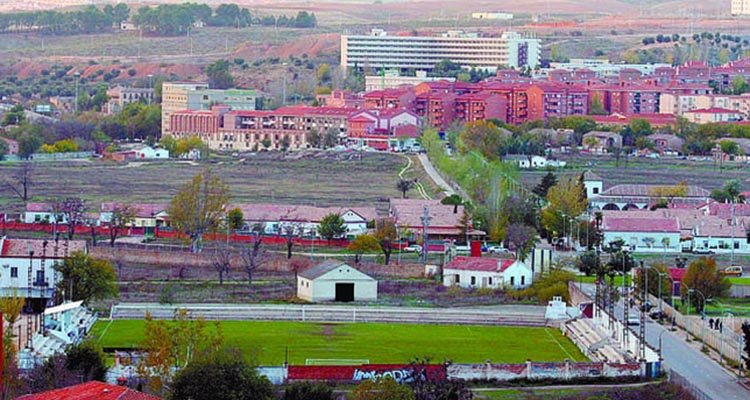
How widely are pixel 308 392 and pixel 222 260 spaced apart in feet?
45.5

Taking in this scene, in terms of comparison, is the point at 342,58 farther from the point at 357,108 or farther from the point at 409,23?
the point at 409,23

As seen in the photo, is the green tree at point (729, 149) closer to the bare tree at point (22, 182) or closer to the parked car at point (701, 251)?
the bare tree at point (22, 182)

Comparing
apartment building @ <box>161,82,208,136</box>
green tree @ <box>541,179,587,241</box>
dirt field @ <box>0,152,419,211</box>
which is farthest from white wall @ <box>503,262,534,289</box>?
apartment building @ <box>161,82,208,136</box>

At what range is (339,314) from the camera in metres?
29.9

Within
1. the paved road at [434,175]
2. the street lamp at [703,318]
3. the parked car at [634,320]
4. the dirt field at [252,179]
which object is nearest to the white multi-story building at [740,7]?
the dirt field at [252,179]

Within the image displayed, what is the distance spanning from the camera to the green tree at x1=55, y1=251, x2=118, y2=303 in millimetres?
29266

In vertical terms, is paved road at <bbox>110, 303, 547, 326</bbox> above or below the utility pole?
below

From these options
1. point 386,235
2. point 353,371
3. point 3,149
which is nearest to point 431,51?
point 3,149

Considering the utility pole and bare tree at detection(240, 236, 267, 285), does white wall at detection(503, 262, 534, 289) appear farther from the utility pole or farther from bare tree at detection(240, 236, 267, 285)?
bare tree at detection(240, 236, 267, 285)

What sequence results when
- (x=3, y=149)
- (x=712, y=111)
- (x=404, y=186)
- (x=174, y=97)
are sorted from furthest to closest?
(x=174, y=97)
(x=712, y=111)
(x=3, y=149)
(x=404, y=186)

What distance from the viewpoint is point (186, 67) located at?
105812 mm

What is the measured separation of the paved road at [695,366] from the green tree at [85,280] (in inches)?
281

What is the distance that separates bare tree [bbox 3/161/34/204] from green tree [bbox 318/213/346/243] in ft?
29.4

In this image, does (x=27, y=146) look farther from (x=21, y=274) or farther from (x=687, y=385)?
(x=687, y=385)
